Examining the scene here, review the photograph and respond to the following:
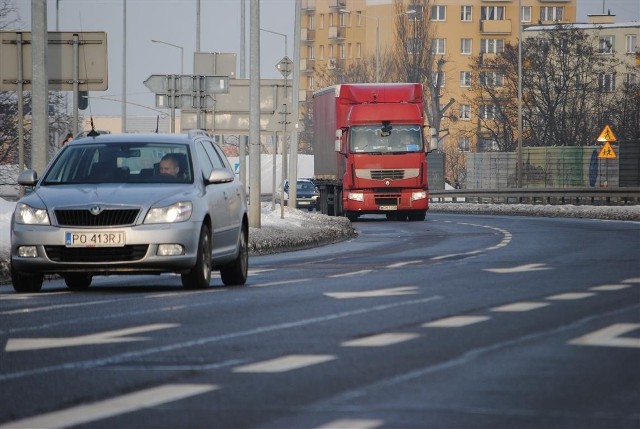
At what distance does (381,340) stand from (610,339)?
1.40 meters

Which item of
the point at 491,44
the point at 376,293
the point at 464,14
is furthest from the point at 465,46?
the point at 376,293

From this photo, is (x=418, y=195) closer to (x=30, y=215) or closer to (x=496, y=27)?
(x=30, y=215)

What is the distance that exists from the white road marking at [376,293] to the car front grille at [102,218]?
6.82 feet

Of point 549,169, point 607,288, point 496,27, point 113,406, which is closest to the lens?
point 113,406

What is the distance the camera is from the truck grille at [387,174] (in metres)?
46.9

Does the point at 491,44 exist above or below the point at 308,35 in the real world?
below

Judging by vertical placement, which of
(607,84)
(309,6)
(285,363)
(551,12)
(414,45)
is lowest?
(285,363)

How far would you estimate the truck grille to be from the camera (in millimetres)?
46938

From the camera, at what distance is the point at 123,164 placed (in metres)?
18.3

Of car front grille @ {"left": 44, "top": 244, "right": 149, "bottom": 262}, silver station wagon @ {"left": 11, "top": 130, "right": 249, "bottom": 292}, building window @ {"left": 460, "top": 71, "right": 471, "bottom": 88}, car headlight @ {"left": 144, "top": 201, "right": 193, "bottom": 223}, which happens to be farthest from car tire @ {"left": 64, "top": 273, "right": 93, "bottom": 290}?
building window @ {"left": 460, "top": 71, "right": 471, "bottom": 88}

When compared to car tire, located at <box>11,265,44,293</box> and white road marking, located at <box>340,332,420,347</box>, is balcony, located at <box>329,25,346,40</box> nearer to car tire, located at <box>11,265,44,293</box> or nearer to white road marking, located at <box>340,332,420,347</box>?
car tire, located at <box>11,265,44,293</box>

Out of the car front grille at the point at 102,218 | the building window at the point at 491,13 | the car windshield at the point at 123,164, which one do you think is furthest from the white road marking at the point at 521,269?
the building window at the point at 491,13

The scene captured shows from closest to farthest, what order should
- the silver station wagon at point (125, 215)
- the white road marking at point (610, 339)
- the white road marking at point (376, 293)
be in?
the white road marking at point (610, 339), the white road marking at point (376, 293), the silver station wagon at point (125, 215)

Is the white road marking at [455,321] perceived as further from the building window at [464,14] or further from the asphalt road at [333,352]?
A: the building window at [464,14]
